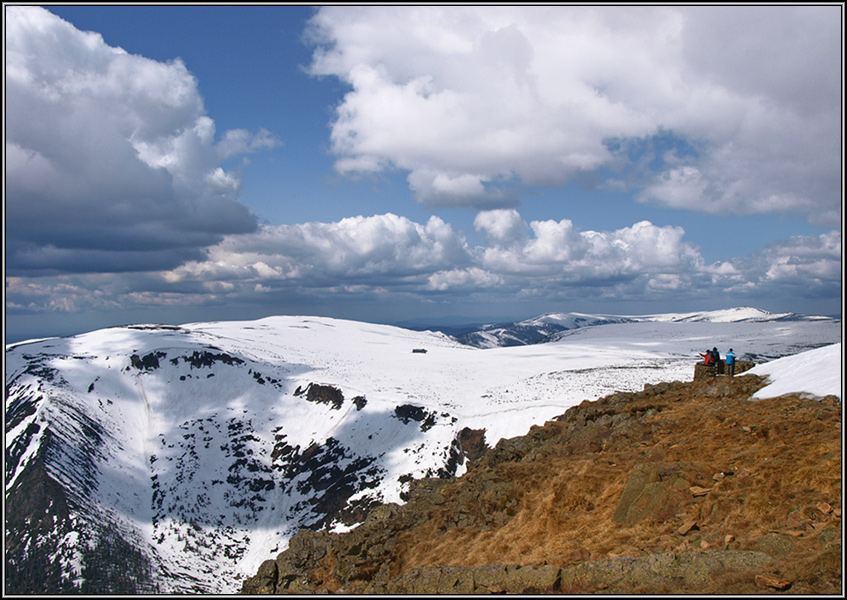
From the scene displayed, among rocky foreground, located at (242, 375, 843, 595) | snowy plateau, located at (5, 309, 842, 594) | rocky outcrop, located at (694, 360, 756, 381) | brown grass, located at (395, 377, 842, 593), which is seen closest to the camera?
rocky foreground, located at (242, 375, 843, 595)

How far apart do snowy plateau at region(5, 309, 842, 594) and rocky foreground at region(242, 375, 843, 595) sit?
5.42 m

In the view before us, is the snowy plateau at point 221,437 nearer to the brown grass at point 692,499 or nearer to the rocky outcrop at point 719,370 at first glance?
the rocky outcrop at point 719,370

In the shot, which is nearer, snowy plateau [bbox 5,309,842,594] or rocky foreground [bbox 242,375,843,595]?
rocky foreground [bbox 242,375,843,595]

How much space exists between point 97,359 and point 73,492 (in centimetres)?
4040

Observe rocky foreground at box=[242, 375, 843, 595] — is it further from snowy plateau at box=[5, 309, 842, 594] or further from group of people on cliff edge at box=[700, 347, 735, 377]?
snowy plateau at box=[5, 309, 842, 594]

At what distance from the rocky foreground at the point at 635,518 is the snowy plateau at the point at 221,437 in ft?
17.8

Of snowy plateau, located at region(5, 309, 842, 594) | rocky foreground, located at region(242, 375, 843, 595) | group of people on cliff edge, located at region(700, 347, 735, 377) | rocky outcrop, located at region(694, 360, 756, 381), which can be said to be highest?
group of people on cliff edge, located at region(700, 347, 735, 377)

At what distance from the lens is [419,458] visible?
174 ft

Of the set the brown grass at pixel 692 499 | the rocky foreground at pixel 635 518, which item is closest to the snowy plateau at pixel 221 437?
the brown grass at pixel 692 499

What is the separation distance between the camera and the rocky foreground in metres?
8.89

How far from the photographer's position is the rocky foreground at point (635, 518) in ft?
29.2

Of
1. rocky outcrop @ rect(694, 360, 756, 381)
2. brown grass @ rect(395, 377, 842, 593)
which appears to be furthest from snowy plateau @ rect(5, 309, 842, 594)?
brown grass @ rect(395, 377, 842, 593)

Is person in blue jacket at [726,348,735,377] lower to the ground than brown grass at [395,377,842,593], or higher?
higher

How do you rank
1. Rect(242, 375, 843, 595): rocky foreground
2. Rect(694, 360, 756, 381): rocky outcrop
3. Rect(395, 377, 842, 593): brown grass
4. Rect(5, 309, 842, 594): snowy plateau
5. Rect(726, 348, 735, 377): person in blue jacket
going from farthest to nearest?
Rect(5, 309, 842, 594): snowy plateau → Rect(694, 360, 756, 381): rocky outcrop → Rect(726, 348, 735, 377): person in blue jacket → Rect(395, 377, 842, 593): brown grass → Rect(242, 375, 843, 595): rocky foreground
